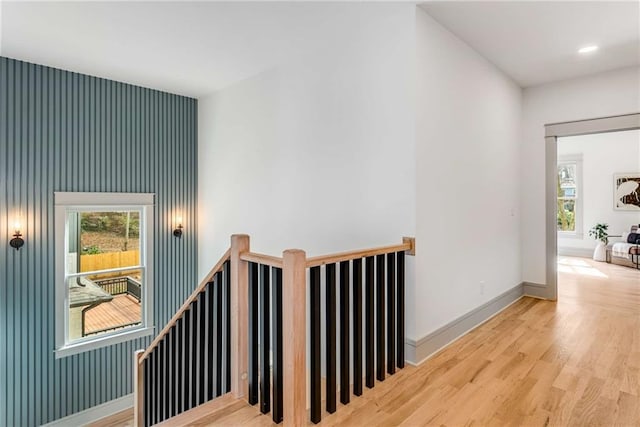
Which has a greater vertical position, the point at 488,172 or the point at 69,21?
the point at 69,21

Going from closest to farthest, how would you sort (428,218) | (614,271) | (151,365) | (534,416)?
(534,416) < (428,218) < (151,365) < (614,271)

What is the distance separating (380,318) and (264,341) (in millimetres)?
Result: 802

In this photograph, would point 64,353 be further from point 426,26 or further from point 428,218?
point 426,26

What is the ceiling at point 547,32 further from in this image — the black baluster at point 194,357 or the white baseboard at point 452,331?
the black baluster at point 194,357

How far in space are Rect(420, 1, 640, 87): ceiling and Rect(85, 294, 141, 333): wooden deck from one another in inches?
193

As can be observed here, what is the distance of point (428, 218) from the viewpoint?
8.91ft

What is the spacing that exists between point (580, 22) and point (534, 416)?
303 centimetres

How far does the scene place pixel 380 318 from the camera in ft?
7.75

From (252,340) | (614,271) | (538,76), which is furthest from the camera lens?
(614,271)

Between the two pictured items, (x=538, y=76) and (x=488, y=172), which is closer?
(x=488, y=172)

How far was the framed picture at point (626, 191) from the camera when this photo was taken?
7.20 m

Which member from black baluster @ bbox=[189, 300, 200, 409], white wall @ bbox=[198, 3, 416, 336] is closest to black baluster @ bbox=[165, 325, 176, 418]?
black baluster @ bbox=[189, 300, 200, 409]

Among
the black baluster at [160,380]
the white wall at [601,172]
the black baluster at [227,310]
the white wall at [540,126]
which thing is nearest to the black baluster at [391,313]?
the black baluster at [227,310]

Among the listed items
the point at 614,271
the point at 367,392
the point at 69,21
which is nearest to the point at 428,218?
the point at 367,392
